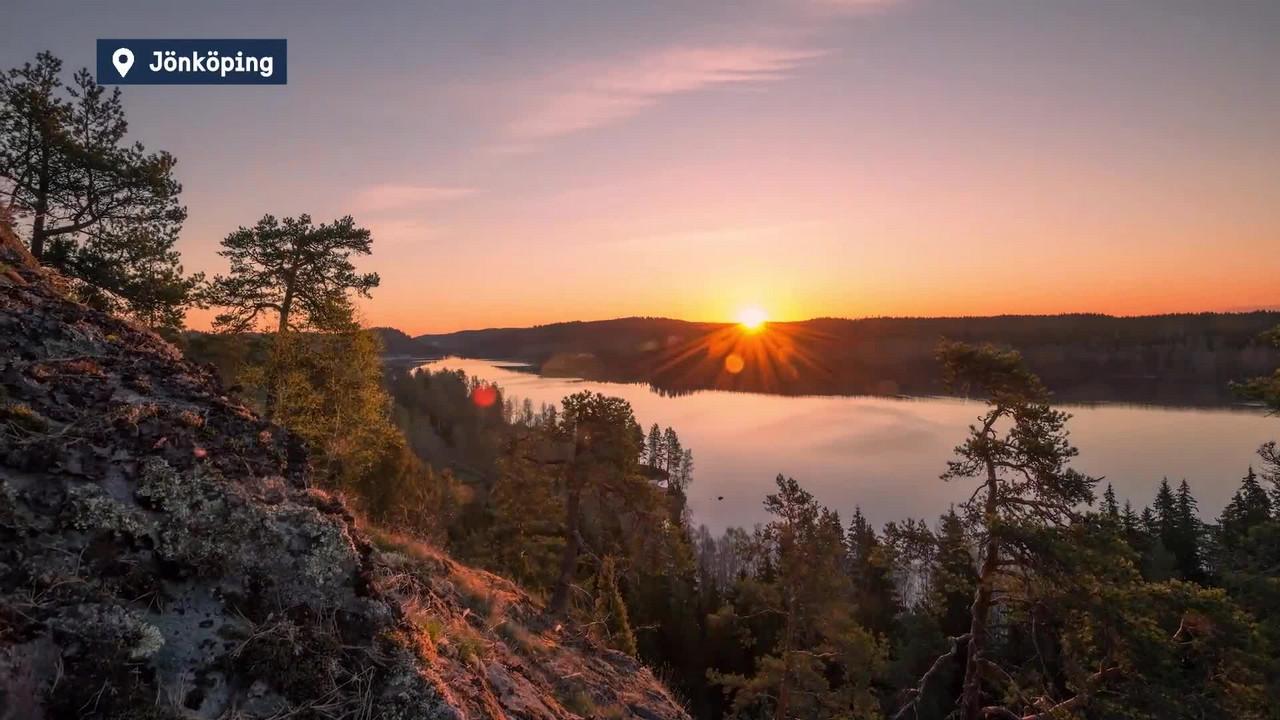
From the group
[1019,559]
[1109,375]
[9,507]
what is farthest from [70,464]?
[1109,375]

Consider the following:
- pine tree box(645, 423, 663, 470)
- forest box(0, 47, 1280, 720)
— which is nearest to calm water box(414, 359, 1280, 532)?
pine tree box(645, 423, 663, 470)

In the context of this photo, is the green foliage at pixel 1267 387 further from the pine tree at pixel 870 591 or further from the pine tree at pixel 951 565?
the pine tree at pixel 870 591

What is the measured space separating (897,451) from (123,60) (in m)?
121

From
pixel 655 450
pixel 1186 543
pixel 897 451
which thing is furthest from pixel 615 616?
pixel 897 451

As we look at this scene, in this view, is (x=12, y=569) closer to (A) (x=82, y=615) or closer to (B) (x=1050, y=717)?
(A) (x=82, y=615)

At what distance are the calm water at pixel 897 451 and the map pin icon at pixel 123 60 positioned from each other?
7117cm

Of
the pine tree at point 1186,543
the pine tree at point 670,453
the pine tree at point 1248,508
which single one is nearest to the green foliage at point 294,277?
the pine tree at point 1248,508

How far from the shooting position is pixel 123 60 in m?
14.2

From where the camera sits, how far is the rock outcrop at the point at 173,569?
2580 millimetres

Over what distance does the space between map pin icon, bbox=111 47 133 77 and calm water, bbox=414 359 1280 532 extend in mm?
71173

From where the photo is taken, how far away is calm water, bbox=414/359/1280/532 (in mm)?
84312

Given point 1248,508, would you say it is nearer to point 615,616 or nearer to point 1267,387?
point 1267,387

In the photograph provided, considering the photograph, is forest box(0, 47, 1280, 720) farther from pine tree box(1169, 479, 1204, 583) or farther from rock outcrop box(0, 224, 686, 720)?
pine tree box(1169, 479, 1204, 583)

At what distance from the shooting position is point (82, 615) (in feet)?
8.73
